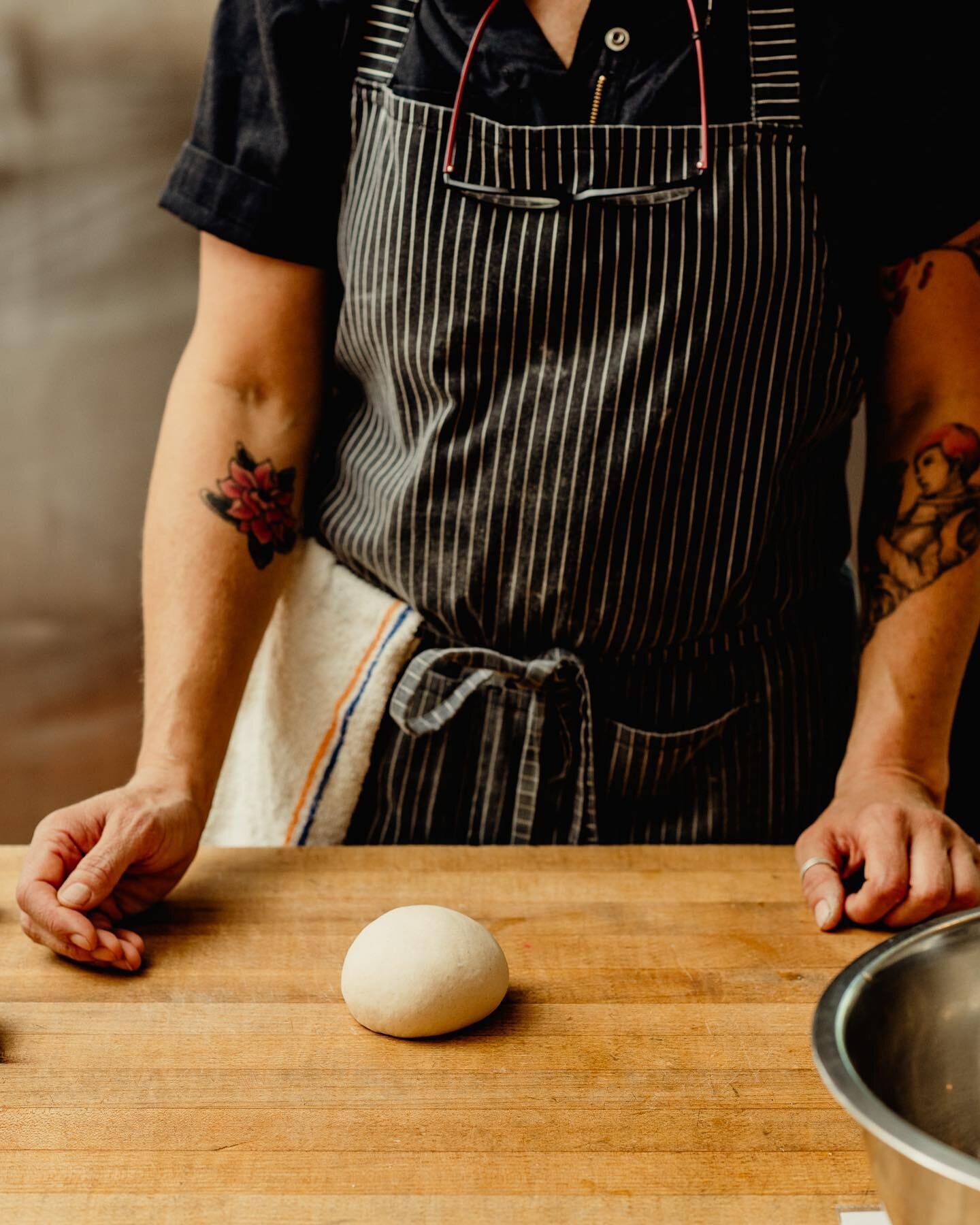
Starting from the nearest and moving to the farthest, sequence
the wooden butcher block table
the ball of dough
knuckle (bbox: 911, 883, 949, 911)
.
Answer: the wooden butcher block table
the ball of dough
knuckle (bbox: 911, 883, 949, 911)

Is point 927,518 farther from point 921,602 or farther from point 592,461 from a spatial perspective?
point 592,461

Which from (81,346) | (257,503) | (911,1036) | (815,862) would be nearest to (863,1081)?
(911,1036)

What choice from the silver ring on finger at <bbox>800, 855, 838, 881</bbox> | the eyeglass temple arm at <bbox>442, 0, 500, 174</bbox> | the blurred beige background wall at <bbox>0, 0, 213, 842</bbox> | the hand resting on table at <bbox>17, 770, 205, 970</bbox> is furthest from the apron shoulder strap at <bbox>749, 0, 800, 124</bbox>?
the blurred beige background wall at <bbox>0, 0, 213, 842</bbox>

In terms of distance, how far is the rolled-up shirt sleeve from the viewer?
972 mm

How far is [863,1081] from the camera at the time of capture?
48cm

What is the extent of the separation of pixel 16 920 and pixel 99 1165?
294mm

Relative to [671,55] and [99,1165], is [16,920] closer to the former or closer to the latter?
[99,1165]

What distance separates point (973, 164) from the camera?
37.2 inches

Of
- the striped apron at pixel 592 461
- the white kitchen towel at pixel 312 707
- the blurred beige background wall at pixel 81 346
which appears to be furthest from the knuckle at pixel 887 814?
the blurred beige background wall at pixel 81 346

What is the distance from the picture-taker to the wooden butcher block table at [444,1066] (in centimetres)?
57

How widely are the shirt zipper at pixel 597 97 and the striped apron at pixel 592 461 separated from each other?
0.04 metres

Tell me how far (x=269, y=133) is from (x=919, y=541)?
691mm

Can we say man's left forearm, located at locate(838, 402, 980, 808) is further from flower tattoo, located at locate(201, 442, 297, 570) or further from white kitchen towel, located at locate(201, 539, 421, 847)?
flower tattoo, located at locate(201, 442, 297, 570)

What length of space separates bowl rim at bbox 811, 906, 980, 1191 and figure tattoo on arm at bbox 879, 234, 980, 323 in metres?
0.60
